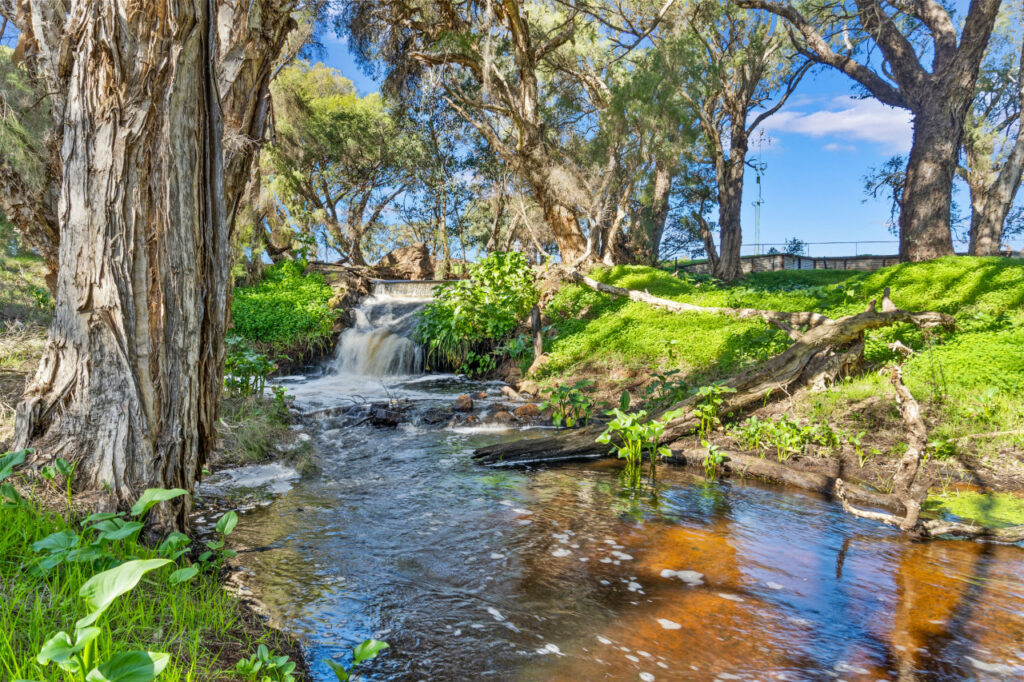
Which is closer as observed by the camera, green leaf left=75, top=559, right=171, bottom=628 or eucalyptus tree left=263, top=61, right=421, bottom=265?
green leaf left=75, top=559, right=171, bottom=628

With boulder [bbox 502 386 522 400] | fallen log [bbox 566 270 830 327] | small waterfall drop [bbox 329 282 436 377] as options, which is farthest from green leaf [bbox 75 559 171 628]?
small waterfall drop [bbox 329 282 436 377]

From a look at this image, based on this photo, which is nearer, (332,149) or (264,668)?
(264,668)

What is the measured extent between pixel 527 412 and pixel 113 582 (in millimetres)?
6790

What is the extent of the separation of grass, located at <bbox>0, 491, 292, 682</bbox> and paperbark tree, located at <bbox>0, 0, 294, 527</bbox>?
0.31 m

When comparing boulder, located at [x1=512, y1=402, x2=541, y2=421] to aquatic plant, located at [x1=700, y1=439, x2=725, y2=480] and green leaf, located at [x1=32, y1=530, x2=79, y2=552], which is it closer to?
aquatic plant, located at [x1=700, y1=439, x2=725, y2=480]

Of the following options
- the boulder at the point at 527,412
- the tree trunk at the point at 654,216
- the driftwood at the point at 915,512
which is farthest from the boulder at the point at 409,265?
the driftwood at the point at 915,512

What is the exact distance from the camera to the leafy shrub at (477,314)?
11781mm

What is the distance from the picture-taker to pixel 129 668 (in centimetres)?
129

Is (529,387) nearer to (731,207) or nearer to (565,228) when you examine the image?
(565,228)

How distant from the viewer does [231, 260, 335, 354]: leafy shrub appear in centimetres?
1266

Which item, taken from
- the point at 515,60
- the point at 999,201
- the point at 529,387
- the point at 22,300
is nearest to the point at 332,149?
the point at 515,60

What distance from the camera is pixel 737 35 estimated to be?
18.2 meters

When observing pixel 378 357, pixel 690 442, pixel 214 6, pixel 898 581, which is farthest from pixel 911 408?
pixel 378 357

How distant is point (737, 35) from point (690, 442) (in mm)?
17107
